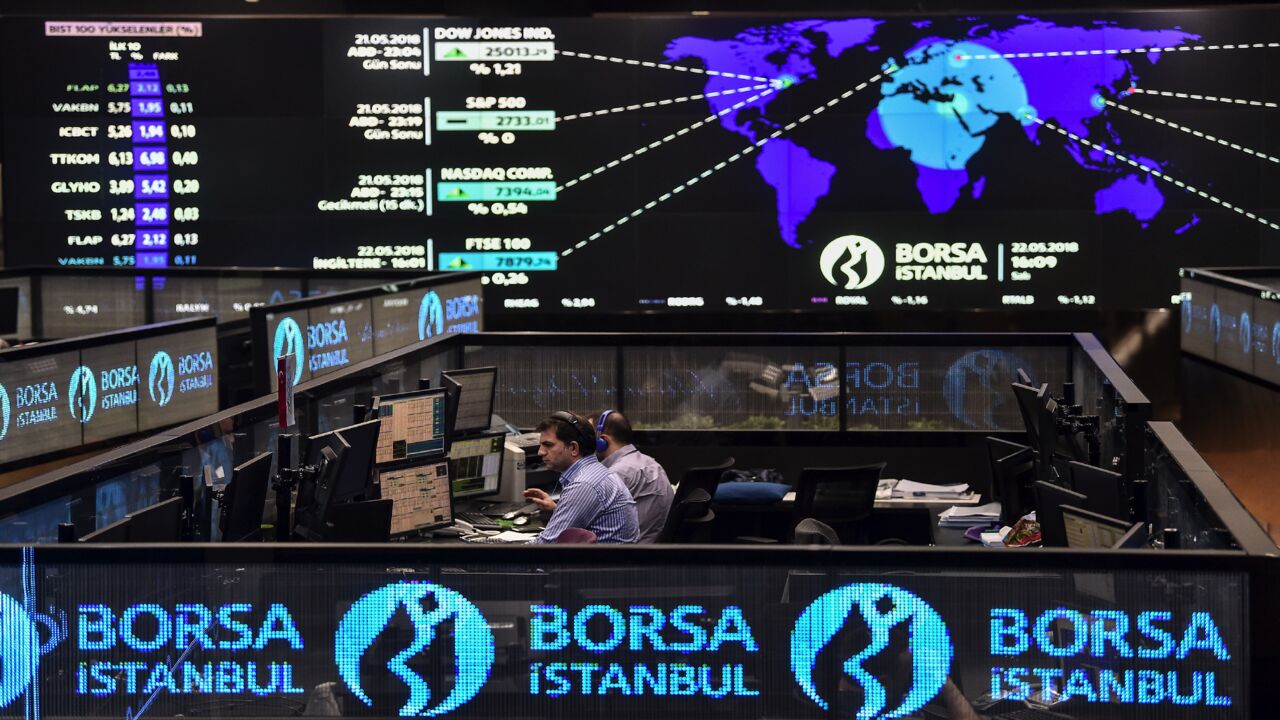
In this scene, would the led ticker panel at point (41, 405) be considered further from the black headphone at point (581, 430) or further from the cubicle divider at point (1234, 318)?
the cubicle divider at point (1234, 318)

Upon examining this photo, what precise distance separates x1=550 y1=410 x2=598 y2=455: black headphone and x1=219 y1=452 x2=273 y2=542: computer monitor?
994 millimetres

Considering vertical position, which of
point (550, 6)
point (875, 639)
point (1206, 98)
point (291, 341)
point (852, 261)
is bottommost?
point (875, 639)

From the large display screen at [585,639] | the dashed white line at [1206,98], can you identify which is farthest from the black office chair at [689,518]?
the dashed white line at [1206,98]

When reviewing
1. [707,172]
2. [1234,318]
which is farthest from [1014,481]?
[707,172]

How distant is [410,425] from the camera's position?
5.33m

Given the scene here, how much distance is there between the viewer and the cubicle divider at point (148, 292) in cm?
1011

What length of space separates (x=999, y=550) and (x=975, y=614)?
110 mm

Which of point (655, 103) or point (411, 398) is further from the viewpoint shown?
point (655, 103)

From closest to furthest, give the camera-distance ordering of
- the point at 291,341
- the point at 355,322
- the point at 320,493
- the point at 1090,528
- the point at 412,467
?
the point at 1090,528 → the point at 320,493 → the point at 412,467 → the point at 291,341 → the point at 355,322

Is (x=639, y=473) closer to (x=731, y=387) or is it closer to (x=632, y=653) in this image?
(x=731, y=387)

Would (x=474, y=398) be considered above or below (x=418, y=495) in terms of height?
above

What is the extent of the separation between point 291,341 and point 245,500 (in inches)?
135

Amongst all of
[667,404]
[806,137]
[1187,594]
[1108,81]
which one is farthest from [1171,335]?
[1187,594]

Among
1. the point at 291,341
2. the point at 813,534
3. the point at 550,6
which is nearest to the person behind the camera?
the point at 813,534
